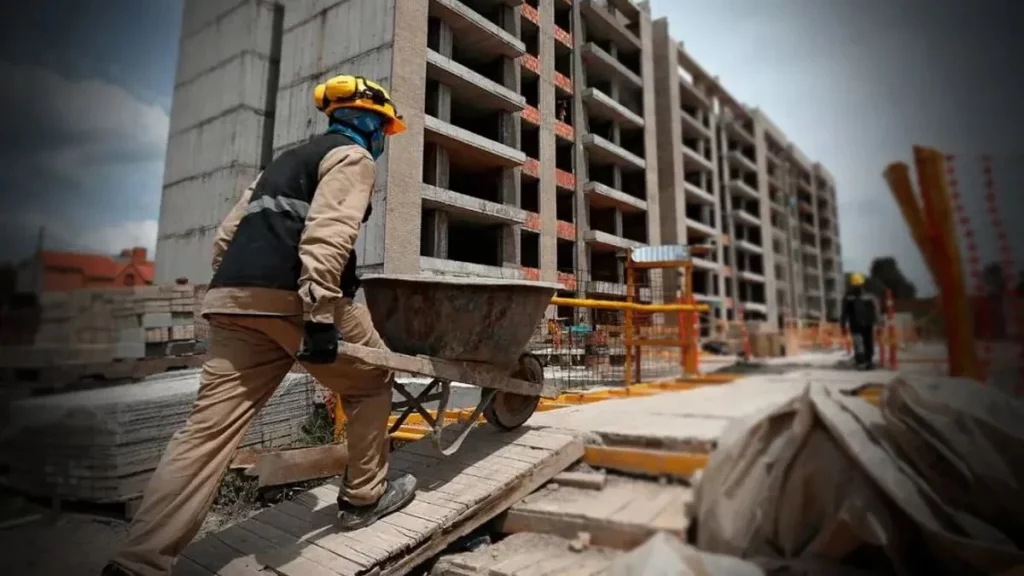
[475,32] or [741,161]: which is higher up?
[475,32]

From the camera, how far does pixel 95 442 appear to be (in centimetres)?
339

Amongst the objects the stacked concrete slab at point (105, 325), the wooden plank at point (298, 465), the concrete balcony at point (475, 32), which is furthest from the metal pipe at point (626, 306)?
the stacked concrete slab at point (105, 325)

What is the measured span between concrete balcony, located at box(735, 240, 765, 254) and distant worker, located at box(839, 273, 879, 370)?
2.22 ft

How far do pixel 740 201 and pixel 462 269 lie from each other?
1.41 m

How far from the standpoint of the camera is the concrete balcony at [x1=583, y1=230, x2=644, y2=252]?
2146mm

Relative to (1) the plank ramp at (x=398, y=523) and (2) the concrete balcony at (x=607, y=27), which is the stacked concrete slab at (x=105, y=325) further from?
(2) the concrete balcony at (x=607, y=27)

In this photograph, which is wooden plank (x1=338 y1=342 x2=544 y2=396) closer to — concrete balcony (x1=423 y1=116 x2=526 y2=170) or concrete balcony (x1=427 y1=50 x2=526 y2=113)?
concrete balcony (x1=423 y1=116 x2=526 y2=170)

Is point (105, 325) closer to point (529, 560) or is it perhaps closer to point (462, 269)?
point (462, 269)

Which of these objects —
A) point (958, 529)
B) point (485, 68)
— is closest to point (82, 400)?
point (485, 68)

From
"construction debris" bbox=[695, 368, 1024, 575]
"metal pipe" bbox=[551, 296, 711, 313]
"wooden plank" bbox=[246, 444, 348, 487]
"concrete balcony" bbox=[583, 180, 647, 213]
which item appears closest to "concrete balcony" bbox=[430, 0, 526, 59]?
"concrete balcony" bbox=[583, 180, 647, 213]

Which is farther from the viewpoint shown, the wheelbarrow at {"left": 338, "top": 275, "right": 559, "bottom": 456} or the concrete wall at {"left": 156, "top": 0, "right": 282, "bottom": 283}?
the concrete wall at {"left": 156, "top": 0, "right": 282, "bottom": 283}

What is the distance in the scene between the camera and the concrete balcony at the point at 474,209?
92.0 inches

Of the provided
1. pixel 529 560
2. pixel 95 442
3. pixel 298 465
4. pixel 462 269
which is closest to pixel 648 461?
pixel 529 560

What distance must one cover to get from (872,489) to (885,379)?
0.29 m
